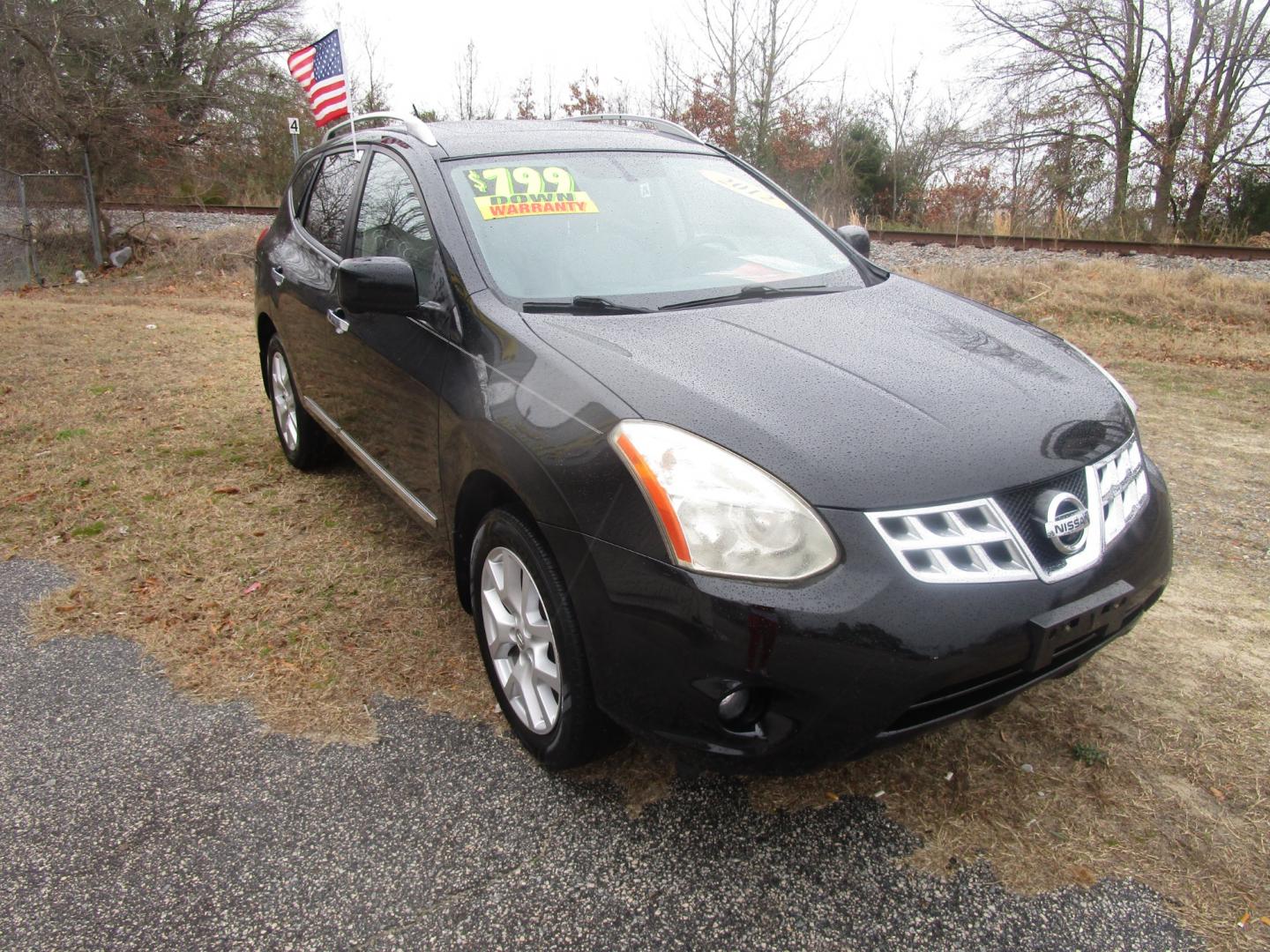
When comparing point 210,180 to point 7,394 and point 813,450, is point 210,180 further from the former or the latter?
point 813,450

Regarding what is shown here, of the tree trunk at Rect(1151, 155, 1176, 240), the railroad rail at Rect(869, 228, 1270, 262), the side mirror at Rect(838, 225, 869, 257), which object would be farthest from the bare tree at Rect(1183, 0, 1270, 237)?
the side mirror at Rect(838, 225, 869, 257)

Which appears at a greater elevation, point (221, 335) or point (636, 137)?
point (636, 137)

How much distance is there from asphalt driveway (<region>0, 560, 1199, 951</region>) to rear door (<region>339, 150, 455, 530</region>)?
0.92m

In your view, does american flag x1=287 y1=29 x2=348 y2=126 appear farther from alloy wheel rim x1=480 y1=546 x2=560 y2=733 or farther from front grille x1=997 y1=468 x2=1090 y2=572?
front grille x1=997 y1=468 x2=1090 y2=572

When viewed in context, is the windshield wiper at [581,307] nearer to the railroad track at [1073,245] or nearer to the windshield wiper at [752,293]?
the windshield wiper at [752,293]

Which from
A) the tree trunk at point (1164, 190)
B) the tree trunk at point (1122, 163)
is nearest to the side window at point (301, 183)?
the tree trunk at point (1164, 190)

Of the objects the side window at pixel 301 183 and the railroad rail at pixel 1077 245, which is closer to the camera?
the side window at pixel 301 183

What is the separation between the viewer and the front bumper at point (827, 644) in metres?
1.82

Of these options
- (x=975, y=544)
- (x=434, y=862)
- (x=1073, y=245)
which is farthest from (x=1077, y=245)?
(x=434, y=862)

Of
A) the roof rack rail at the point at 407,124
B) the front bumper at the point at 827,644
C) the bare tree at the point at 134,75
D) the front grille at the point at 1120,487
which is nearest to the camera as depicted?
the front bumper at the point at 827,644

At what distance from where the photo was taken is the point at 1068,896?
2.07 meters

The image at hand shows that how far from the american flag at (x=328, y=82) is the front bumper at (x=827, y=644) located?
14.5 feet

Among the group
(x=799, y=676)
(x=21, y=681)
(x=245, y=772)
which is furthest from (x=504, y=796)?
(x=21, y=681)

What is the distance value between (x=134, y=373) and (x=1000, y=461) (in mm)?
7238
